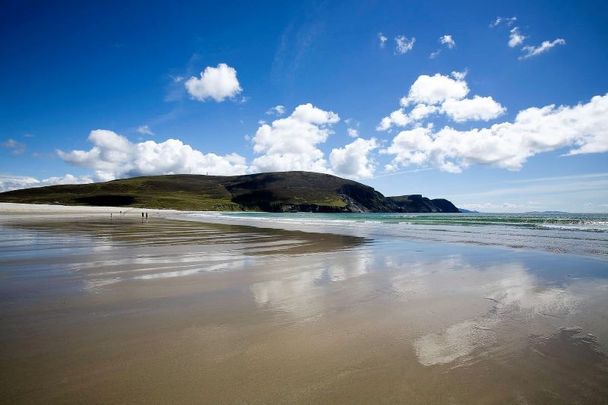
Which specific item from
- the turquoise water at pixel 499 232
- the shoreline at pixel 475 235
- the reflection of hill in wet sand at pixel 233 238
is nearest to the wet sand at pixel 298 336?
the reflection of hill in wet sand at pixel 233 238

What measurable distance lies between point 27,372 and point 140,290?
14.1 feet

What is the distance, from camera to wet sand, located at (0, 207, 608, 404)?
12.3 ft

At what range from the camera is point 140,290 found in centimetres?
816

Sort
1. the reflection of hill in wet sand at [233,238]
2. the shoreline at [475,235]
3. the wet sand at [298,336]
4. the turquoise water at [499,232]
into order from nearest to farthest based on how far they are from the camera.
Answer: the wet sand at [298,336] → the reflection of hill in wet sand at [233,238] → the shoreline at [475,235] → the turquoise water at [499,232]

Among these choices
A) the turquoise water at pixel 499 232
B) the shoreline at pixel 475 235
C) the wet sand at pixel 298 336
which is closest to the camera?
the wet sand at pixel 298 336

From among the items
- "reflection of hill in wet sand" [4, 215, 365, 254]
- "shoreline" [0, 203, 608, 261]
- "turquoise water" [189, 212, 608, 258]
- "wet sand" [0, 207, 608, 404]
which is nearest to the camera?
"wet sand" [0, 207, 608, 404]

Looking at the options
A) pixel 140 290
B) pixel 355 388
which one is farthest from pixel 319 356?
pixel 140 290

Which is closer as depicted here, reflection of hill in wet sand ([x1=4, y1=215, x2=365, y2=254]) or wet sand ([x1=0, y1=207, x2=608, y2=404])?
wet sand ([x1=0, y1=207, x2=608, y2=404])

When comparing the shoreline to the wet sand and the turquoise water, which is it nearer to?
the turquoise water

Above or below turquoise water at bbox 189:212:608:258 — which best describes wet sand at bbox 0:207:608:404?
below

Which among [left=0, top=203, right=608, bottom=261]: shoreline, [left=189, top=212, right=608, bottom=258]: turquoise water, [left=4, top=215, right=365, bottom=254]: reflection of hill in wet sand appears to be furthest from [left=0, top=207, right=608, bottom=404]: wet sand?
[left=189, top=212, right=608, bottom=258]: turquoise water

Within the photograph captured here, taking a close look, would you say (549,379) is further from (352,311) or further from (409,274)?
(409,274)

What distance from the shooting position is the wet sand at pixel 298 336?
3.76m

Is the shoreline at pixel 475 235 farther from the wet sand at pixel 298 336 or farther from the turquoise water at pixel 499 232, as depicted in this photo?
the wet sand at pixel 298 336
